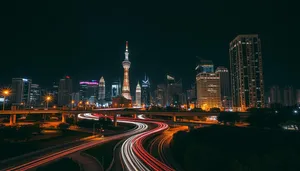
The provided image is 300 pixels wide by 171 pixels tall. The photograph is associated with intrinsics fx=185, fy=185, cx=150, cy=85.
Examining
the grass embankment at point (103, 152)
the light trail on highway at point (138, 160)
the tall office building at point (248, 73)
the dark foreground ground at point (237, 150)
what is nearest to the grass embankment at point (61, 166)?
the grass embankment at point (103, 152)

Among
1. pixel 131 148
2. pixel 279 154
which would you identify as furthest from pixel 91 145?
pixel 279 154

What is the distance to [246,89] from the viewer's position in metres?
143

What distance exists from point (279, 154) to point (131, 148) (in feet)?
86.3

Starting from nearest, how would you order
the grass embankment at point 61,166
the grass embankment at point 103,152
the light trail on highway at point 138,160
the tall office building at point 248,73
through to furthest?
the grass embankment at point 61,166 → the light trail on highway at point 138,160 → the grass embankment at point 103,152 → the tall office building at point 248,73

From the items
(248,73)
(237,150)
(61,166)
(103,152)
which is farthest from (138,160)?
(248,73)

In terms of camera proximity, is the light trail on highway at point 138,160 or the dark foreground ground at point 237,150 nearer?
the dark foreground ground at point 237,150

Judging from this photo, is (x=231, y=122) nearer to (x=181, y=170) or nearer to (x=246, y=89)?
(x=181, y=170)

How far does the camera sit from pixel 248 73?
14562 centimetres

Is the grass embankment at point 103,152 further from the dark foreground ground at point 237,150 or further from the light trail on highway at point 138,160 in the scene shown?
the dark foreground ground at point 237,150

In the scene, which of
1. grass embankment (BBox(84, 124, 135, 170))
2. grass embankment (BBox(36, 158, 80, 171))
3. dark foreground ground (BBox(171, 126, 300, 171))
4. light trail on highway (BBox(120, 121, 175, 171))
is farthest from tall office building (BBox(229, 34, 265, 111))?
grass embankment (BBox(36, 158, 80, 171))

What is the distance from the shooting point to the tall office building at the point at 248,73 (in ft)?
461

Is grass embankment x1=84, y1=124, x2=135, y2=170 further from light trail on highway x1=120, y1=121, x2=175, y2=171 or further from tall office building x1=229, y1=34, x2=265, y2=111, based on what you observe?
tall office building x1=229, y1=34, x2=265, y2=111

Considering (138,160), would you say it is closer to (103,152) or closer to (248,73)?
(103,152)

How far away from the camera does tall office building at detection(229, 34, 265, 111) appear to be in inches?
5527
